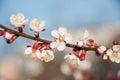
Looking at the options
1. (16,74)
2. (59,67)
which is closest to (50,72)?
(59,67)

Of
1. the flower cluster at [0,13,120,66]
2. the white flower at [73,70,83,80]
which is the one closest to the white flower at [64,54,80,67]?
the flower cluster at [0,13,120,66]

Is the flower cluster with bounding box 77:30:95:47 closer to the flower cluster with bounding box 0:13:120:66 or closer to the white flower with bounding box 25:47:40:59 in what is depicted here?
the flower cluster with bounding box 0:13:120:66

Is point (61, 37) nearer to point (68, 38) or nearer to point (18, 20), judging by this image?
point (68, 38)

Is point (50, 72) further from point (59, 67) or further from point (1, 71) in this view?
point (1, 71)

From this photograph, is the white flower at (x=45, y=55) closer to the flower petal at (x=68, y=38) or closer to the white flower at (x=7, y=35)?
the flower petal at (x=68, y=38)

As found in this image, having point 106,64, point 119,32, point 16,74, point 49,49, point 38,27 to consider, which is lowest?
point 16,74

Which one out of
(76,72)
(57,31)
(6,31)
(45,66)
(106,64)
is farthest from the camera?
(45,66)
